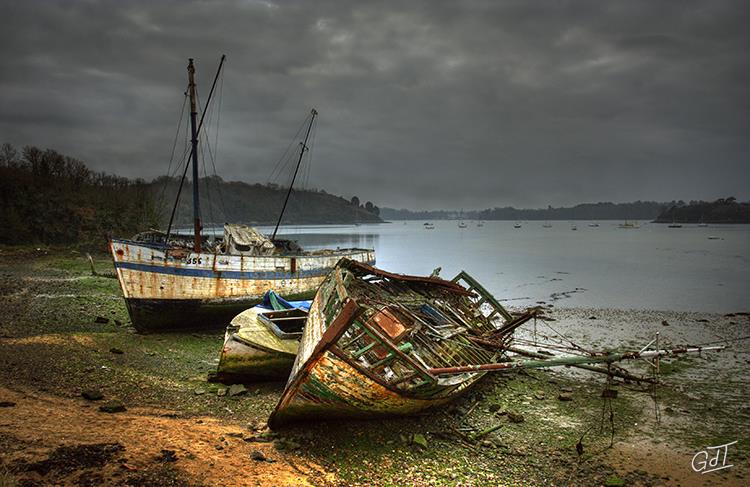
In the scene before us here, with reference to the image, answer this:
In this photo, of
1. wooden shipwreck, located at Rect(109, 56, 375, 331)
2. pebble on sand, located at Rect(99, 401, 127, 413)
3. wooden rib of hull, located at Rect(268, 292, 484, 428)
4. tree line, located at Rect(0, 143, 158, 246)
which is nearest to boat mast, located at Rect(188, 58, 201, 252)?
wooden shipwreck, located at Rect(109, 56, 375, 331)

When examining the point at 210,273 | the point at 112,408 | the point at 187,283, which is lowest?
the point at 112,408

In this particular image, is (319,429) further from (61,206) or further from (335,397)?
(61,206)

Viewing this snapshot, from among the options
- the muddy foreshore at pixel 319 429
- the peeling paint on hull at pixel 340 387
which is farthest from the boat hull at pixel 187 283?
the peeling paint on hull at pixel 340 387

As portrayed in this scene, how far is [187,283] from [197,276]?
48 centimetres

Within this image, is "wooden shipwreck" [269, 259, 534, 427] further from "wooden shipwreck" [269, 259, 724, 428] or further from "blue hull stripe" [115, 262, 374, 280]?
"blue hull stripe" [115, 262, 374, 280]

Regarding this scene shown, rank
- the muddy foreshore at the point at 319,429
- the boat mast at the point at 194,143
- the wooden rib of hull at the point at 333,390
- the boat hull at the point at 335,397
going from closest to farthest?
the muddy foreshore at the point at 319,429 → the wooden rib of hull at the point at 333,390 → the boat hull at the point at 335,397 → the boat mast at the point at 194,143

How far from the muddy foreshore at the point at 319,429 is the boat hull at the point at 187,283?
6.08 feet

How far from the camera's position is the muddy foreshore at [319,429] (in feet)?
21.4

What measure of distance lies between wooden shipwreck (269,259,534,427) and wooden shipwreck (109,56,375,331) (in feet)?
24.6

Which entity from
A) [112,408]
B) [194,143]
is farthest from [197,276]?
[112,408]

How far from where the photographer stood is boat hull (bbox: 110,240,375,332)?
16.2 metres

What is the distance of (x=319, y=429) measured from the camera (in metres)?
8.33

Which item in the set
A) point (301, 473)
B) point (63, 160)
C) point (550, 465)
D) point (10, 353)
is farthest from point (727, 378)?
point (63, 160)

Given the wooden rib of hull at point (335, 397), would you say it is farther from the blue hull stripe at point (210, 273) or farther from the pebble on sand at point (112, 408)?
the blue hull stripe at point (210, 273)
